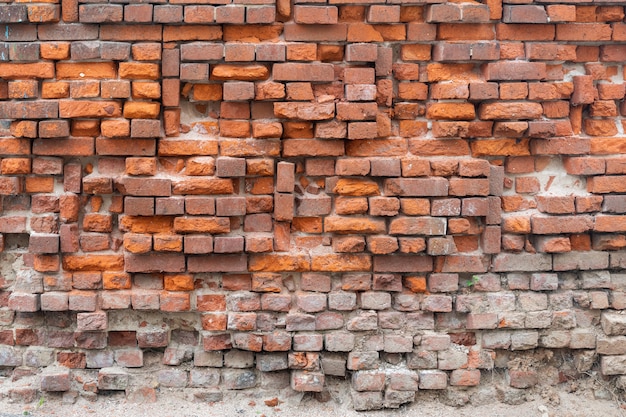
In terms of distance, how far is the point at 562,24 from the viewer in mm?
3135

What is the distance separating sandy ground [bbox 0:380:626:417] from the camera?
10.3ft

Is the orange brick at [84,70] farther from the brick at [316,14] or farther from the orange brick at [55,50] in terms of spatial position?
the brick at [316,14]

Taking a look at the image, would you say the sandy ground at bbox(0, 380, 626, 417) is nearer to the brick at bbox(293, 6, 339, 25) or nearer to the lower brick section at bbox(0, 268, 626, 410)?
the lower brick section at bbox(0, 268, 626, 410)

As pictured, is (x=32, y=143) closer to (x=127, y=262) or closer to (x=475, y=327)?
(x=127, y=262)

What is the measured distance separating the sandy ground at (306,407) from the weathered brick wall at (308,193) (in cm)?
9

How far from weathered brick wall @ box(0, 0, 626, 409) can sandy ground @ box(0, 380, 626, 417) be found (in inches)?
3.6

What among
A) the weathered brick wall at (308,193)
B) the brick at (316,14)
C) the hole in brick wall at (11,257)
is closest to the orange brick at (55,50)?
the weathered brick wall at (308,193)

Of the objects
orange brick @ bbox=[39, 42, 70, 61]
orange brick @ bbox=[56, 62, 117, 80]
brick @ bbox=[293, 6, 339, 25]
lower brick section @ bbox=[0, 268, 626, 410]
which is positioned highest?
brick @ bbox=[293, 6, 339, 25]

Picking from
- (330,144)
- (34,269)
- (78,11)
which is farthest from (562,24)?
(34,269)

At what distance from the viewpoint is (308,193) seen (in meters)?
3.16

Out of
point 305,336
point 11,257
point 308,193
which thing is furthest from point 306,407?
point 11,257

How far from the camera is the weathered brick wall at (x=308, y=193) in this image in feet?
9.89

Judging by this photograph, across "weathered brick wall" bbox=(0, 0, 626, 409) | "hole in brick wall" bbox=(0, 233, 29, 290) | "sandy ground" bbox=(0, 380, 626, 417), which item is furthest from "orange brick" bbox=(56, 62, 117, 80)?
"sandy ground" bbox=(0, 380, 626, 417)

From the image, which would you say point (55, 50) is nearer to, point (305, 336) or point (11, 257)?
point (11, 257)
